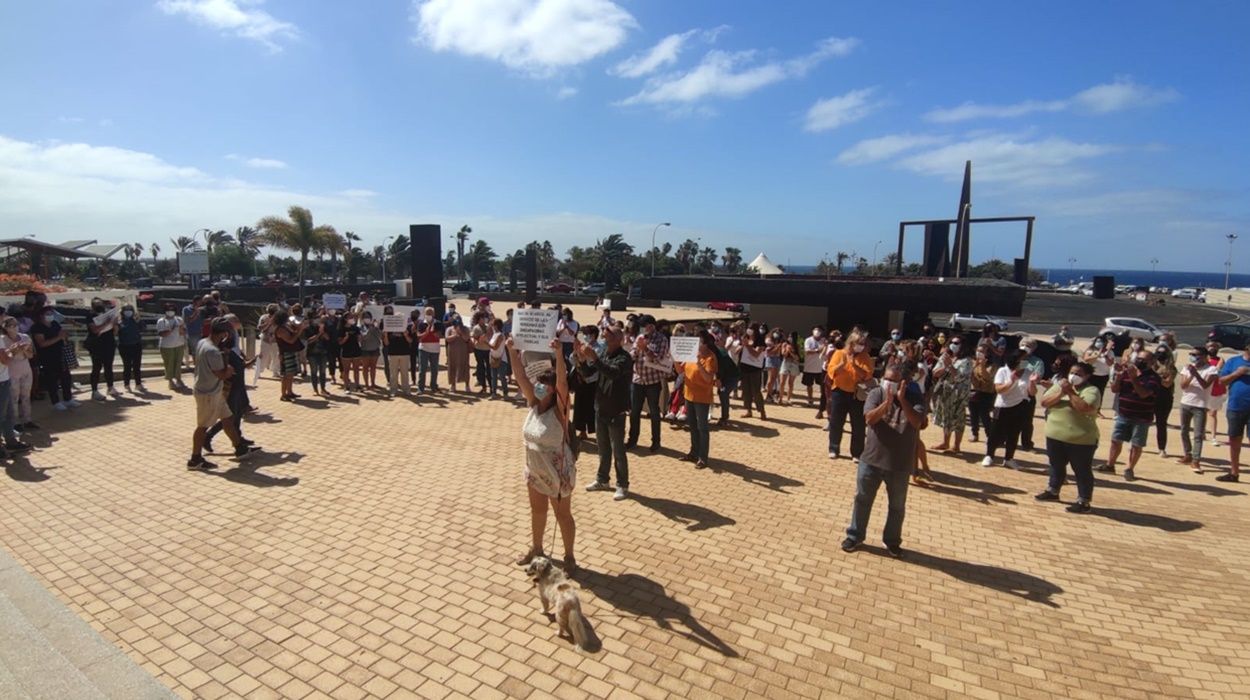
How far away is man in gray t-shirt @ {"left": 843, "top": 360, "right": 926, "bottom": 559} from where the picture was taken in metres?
5.12

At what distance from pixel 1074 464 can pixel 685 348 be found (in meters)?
4.47

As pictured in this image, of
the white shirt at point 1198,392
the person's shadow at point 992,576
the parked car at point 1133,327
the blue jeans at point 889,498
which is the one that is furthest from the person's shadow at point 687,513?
the parked car at point 1133,327

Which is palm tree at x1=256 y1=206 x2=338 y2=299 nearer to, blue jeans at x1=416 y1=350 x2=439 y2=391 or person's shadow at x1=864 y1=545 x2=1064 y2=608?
blue jeans at x1=416 y1=350 x2=439 y2=391

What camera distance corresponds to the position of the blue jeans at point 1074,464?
6.26m

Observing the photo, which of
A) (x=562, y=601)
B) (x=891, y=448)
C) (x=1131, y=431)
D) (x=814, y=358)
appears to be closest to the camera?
(x=562, y=601)

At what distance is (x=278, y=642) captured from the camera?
12.5ft

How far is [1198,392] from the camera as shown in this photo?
8164 millimetres

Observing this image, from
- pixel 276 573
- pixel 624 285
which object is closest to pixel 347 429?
pixel 276 573

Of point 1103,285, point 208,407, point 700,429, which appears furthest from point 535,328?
point 1103,285

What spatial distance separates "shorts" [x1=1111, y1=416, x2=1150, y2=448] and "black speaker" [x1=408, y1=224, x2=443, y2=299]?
21263mm

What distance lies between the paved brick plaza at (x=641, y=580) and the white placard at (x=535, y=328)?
5.21ft

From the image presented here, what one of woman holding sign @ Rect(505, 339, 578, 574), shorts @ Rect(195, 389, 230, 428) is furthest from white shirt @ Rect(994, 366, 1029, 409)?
shorts @ Rect(195, 389, 230, 428)

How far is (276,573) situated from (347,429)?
15.5 feet

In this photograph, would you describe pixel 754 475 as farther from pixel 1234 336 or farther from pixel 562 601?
pixel 1234 336
